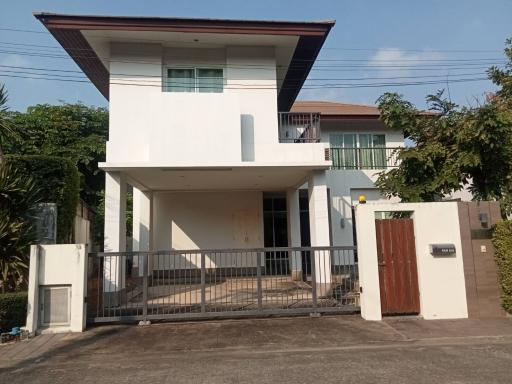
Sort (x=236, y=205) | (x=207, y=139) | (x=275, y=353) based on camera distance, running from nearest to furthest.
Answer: (x=275, y=353), (x=207, y=139), (x=236, y=205)

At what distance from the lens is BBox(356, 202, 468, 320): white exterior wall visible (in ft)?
27.2

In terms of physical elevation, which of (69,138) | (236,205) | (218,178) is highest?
(69,138)

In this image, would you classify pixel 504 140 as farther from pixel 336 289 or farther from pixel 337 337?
pixel 337 337

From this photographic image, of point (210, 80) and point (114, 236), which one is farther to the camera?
point (210, 80)

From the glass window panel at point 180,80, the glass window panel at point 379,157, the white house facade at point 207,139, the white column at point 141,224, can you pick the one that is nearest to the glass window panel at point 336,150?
the glass window panel at point 379,157

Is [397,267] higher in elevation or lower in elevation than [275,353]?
higher

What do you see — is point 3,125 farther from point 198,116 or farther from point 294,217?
point 294,217

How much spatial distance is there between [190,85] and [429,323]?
29.3ft

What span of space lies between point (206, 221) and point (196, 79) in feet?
18.0

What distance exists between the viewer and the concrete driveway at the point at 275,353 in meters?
5.25

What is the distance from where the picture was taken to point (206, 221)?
15.7 metres

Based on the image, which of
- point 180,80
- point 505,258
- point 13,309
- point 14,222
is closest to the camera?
point 13,309

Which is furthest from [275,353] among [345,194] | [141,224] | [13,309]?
[345,194]

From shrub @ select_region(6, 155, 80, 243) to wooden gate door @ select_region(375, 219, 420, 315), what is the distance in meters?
7.25
